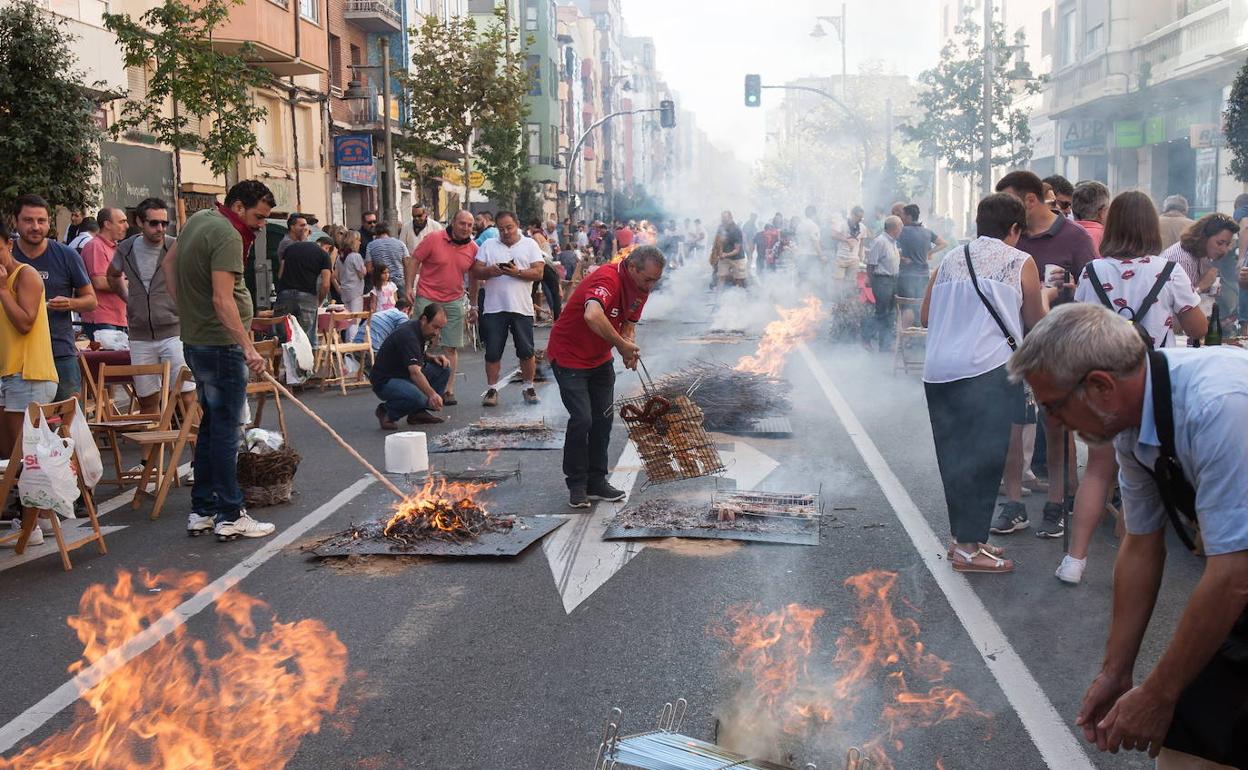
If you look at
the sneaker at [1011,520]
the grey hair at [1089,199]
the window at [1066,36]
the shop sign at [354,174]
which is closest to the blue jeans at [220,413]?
the sneaker at [1011,520]

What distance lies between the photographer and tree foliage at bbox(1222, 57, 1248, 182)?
19047 millimetres

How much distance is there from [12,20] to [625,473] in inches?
408

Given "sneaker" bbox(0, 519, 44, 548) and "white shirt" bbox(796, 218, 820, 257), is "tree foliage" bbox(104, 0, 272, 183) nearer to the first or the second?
"sneaker" bbox(0, 519, 44, 548)

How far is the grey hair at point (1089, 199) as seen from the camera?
832cm

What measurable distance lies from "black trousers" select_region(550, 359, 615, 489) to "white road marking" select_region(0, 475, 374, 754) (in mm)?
1664

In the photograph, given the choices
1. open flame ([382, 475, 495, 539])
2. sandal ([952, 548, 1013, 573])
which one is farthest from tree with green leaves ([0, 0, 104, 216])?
sandal ([952, 548, 1013, 573])

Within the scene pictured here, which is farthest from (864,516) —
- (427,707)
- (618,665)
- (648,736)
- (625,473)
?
(648,736)

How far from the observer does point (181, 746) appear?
13.5 ft

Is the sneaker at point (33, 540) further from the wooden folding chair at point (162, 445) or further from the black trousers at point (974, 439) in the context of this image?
the black trousers at point (974, 439)

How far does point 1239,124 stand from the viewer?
1930cm

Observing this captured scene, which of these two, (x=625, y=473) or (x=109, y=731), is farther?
(x=625, y=473)

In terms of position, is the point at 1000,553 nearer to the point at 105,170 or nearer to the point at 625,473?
the point at 625,473

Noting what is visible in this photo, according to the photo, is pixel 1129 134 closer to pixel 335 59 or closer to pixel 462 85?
pixel 462 85

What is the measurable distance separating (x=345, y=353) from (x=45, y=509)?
8767mm
